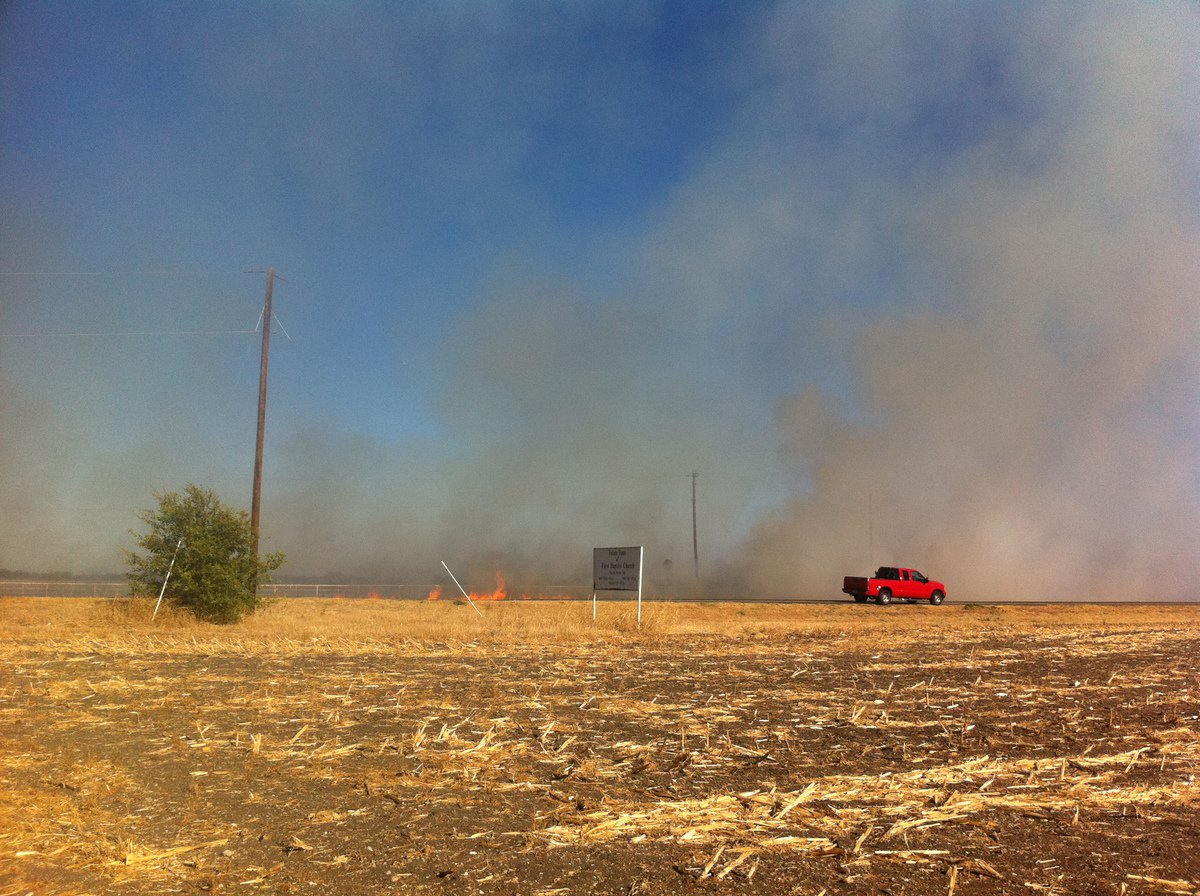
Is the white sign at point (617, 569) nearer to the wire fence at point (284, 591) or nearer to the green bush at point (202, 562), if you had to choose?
the green bush at point (202, 562)

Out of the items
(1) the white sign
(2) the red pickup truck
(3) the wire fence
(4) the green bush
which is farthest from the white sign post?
(2) the red pickup truck

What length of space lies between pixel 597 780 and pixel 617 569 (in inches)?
903

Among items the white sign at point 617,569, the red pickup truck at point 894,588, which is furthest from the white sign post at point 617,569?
the red pickup truck at point 894,588

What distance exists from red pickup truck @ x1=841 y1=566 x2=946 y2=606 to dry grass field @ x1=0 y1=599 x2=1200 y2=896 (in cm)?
3770

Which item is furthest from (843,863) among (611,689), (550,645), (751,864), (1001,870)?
(550,645)

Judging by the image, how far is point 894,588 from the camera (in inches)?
2088

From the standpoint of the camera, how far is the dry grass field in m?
5.00

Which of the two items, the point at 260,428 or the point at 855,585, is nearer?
the point at 260,428

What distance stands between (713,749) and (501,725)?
2.73 meters

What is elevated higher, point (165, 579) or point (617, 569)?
point (617, 569)

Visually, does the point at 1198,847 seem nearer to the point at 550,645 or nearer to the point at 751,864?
the point at 751,864

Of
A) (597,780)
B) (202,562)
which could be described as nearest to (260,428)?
(202,562)

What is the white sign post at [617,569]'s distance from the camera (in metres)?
28.8

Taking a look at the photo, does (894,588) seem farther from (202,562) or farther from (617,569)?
(202,562)
